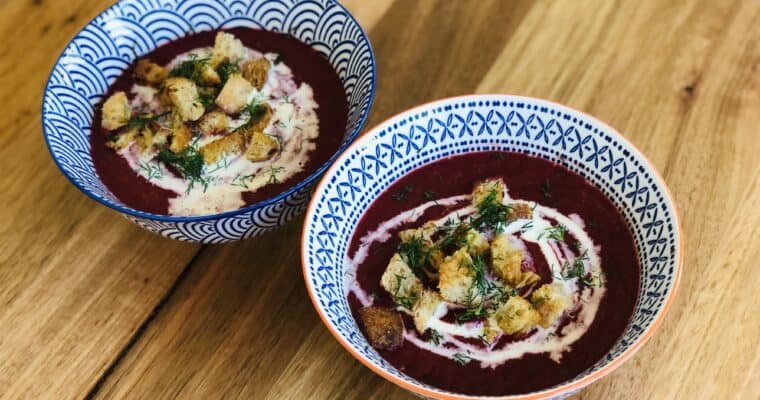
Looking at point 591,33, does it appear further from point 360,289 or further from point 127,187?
point 127,187

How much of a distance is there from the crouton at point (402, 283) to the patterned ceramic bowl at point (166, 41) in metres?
0.27

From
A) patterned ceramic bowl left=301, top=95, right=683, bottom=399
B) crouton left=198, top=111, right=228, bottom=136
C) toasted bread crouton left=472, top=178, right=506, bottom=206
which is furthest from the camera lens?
crouton left=198, top=111, right=228, bottom=136

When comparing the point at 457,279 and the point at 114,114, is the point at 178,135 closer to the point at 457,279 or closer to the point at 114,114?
the point at 114,114

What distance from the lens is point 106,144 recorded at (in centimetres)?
184

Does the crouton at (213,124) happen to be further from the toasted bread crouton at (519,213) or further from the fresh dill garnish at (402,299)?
the toasted bread crouton at (519,213)

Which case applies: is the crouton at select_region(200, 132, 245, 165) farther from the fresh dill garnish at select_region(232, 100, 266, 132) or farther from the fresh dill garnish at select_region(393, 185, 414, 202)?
the fresh dill garnish at select_region(393, 185, 414, 202)

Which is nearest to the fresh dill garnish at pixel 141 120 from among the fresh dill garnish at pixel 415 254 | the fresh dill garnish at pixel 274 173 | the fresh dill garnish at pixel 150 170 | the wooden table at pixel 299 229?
the fresh dill garnish at pixel 150 170

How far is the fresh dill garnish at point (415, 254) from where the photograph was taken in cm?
149

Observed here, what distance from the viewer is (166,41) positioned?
6.88 ft

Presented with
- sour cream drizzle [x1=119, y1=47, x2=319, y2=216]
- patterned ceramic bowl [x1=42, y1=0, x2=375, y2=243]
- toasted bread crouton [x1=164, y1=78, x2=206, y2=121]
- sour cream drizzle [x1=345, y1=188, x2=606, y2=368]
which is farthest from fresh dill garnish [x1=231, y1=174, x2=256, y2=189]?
sour cream drizzle [x1=345, y1=188, x2=606, y2=368]

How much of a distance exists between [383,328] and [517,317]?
263 millimetres

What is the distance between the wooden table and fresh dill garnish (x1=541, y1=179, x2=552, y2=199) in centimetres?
37

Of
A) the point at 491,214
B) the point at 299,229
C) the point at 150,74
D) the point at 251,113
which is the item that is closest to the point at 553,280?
the point at 491,214

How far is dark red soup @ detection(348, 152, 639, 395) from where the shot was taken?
1373 mm
